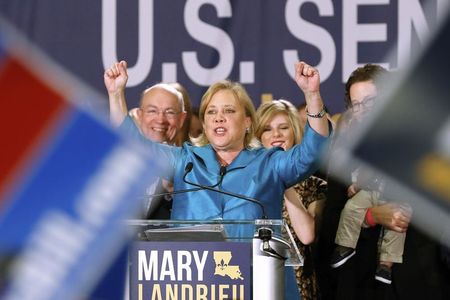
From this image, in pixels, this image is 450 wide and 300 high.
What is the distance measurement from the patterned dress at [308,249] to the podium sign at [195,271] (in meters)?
1.59

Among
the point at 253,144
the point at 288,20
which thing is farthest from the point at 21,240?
the point at 288,20

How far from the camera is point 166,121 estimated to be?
4230mm

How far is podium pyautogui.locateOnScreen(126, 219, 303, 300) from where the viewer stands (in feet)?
7.74

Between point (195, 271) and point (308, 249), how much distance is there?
1.78 meters

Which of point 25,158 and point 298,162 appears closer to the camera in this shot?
point 25,158


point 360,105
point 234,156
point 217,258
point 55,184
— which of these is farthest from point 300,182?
point 55,184

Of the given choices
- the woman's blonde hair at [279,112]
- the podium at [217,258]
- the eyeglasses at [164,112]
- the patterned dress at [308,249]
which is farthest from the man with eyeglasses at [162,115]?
the podium at [217,258]

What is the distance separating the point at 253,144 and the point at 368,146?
8.34 ft

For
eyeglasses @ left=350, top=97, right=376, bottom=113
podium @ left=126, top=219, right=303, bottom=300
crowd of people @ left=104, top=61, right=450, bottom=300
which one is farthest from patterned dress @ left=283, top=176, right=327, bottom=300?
podium @ left=126, top=219, right=303, bottom=300

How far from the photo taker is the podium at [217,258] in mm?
2359

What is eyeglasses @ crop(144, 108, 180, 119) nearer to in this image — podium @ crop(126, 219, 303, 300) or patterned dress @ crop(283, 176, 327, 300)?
patterned dress @ crop(283, 176, 327, 300)

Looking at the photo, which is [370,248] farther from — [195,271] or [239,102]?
[195,271]

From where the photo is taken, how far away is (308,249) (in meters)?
4.11

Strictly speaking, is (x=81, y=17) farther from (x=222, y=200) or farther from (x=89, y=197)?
(x=89, y=197)
